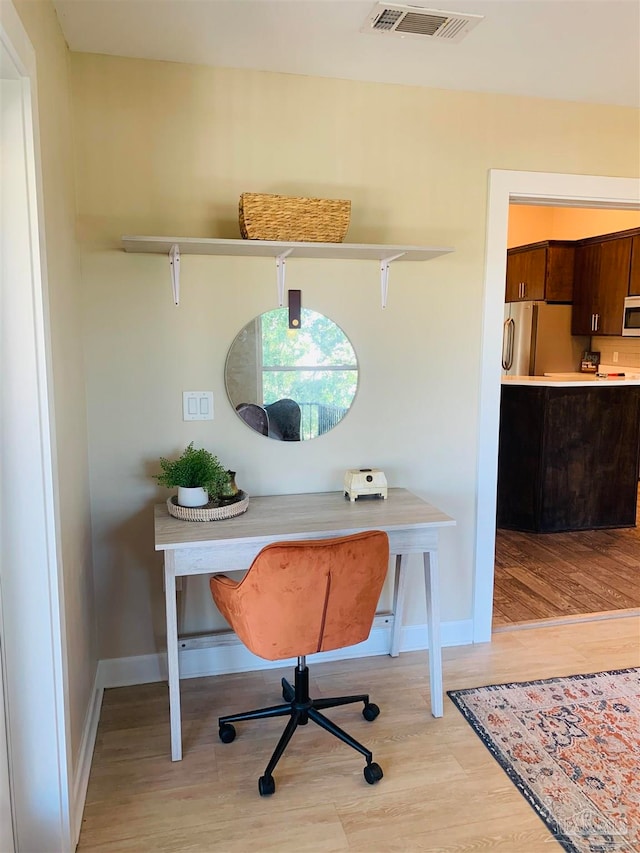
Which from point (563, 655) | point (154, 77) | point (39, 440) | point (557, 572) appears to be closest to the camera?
point (39, 440)

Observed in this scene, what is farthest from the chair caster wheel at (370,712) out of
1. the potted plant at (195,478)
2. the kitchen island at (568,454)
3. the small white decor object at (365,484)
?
the kitchen island at (568,454)

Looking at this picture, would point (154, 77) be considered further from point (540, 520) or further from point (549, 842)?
point (540, 520)

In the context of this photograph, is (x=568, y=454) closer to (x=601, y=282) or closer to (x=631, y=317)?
(x=631, y=317)

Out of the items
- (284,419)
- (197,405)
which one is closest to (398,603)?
(284,419)

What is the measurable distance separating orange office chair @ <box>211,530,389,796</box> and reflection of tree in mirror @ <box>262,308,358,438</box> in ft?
2.84

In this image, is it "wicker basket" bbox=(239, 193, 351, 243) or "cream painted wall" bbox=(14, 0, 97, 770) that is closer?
"cream painted wall" bbox=(14, 0, 97, 770)

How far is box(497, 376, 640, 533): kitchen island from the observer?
459cm

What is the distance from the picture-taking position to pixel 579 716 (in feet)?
8.06

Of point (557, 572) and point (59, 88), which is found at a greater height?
point (59, 88)

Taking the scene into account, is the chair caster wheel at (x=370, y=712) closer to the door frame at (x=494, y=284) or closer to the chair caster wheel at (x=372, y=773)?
the chair caster wheel at (x=372, y=773)

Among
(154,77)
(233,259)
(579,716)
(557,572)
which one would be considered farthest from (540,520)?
(154,77)

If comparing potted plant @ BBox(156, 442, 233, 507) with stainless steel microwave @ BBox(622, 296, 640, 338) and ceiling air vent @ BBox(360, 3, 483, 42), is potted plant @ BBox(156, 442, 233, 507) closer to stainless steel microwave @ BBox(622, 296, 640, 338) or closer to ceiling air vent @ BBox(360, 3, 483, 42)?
→ ceiling air vent @ BBox(360, 3, 483, 42)

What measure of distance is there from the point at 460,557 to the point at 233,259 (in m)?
1.72

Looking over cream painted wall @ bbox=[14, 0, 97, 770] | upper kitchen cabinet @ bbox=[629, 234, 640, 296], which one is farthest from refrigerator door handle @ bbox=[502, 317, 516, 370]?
cream painted wall @ bbox=[14, 0, 97, 770]
